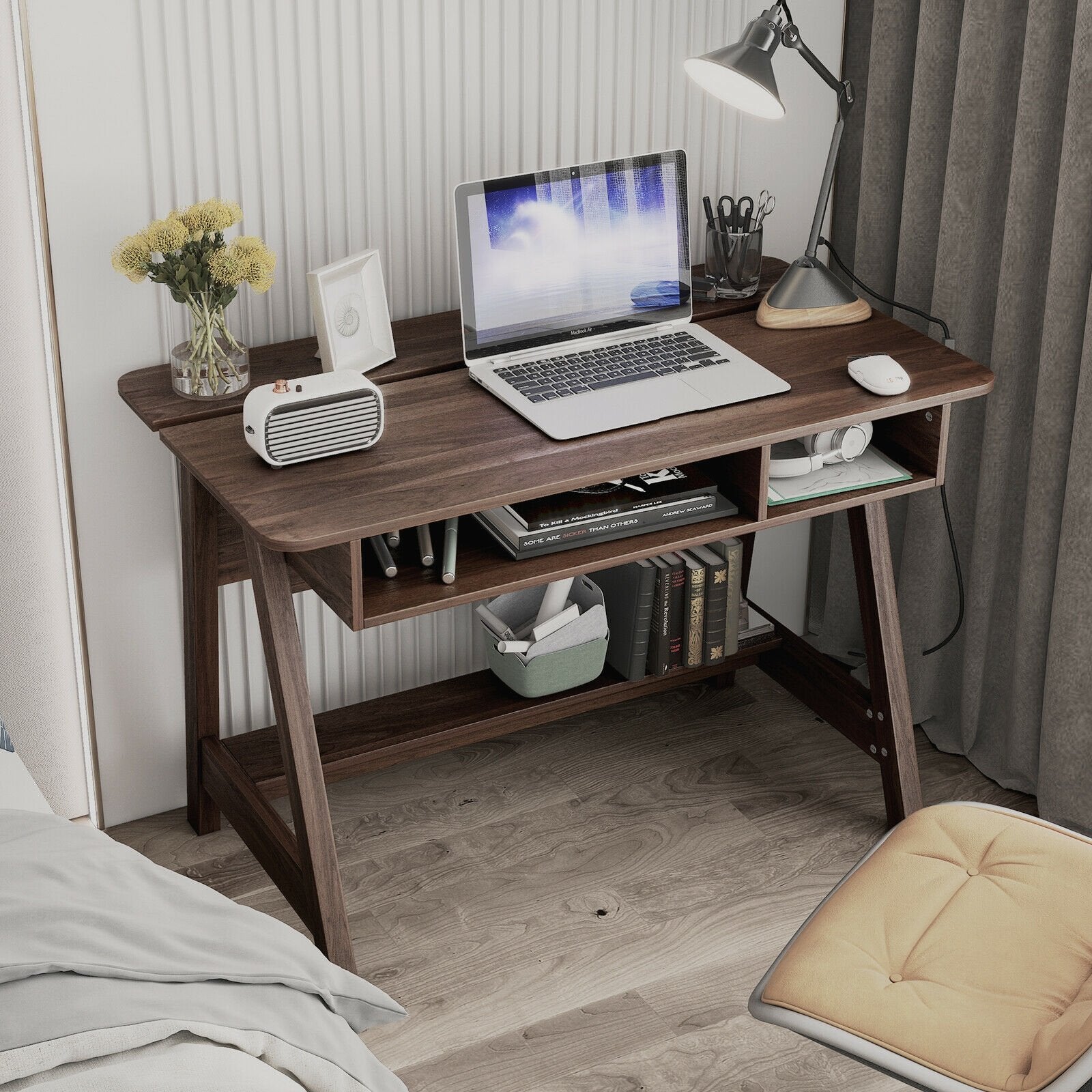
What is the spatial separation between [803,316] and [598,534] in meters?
0.55

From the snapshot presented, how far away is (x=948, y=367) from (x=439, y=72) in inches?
34.7

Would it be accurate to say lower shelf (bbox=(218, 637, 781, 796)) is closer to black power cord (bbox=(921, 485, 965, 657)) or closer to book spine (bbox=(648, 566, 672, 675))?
book spine (bbox=(648, 566, 672, 675))

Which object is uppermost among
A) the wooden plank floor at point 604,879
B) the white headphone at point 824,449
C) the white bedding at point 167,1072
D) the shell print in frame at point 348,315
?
the shell print in frame at point 348,315

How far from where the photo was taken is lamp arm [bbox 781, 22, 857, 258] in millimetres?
2025

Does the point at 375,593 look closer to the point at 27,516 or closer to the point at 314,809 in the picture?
the point at 314,809

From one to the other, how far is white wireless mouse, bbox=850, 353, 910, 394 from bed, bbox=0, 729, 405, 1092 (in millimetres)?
1048

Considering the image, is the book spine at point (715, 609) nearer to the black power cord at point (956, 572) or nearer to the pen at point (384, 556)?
the black power cord at point (956, 572)

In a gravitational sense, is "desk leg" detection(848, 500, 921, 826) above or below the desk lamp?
below

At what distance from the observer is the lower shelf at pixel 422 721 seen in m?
2.25

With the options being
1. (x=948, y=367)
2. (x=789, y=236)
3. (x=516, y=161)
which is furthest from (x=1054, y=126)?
(x=516, y=161)

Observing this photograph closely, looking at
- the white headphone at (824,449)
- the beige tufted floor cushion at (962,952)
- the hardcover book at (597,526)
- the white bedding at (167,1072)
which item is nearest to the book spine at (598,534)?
the hardcover book at (597,526)

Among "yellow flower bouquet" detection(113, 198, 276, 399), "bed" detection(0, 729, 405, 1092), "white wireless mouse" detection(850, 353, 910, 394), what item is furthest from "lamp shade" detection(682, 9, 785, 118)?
"bed" detection(0, 729, 405, 1092)

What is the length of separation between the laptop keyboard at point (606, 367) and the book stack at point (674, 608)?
1.31 feet

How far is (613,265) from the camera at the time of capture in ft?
6.89
